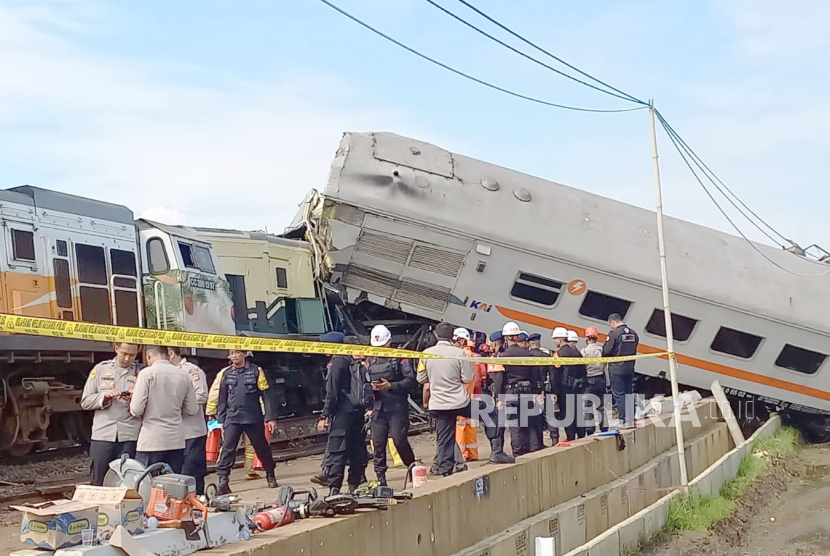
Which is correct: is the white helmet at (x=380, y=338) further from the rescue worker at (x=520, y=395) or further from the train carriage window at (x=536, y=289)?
the train carriage window at (x=536, y=289)

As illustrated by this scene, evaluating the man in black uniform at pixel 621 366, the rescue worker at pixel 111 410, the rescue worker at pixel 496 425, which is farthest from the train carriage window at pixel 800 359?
the rescue worker at pixel 111 410

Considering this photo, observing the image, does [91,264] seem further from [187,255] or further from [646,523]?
[646,523]

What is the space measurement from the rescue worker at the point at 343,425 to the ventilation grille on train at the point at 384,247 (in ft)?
23.4

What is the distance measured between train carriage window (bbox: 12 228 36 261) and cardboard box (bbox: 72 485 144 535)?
718cm

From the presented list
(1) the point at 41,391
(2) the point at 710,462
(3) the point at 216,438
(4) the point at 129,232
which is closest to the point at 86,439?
(1) the point at 41,391

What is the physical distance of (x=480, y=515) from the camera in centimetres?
695

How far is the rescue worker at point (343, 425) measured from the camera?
784 cm

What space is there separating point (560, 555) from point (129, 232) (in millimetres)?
7663

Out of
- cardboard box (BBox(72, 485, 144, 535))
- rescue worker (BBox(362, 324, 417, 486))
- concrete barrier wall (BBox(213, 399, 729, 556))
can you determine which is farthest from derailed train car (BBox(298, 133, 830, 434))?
cardboard box (BBox(72, 485, 144, 535))

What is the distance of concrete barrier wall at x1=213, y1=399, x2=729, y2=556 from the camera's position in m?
5.04

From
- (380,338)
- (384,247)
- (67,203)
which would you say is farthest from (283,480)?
(384,247)

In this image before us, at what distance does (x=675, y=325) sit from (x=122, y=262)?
921 cm

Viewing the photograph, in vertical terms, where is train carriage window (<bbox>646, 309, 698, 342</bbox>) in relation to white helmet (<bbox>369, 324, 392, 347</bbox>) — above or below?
below

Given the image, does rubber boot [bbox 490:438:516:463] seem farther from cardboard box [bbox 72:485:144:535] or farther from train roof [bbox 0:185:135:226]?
train roof [bbox 0:185:135:226]
